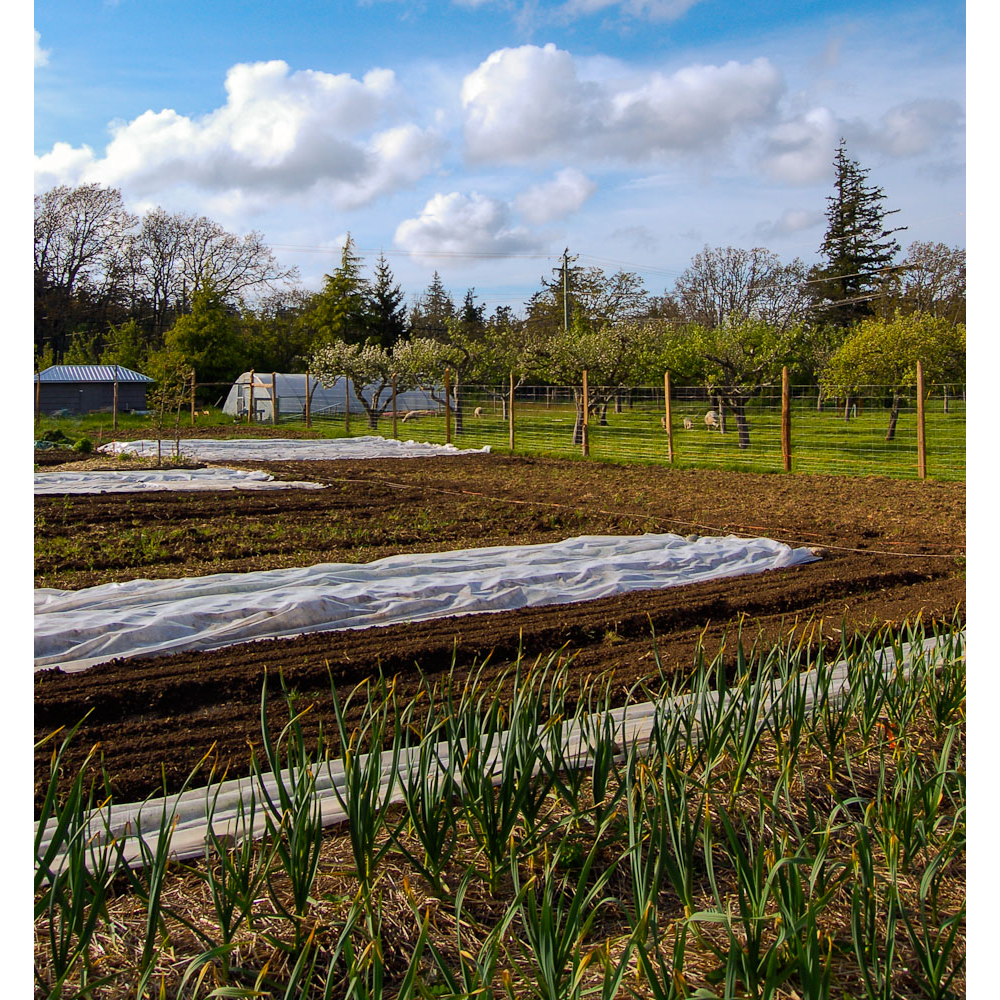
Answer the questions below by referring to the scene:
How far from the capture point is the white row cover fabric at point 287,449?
59.7ft

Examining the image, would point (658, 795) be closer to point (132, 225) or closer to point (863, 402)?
point (863, 402)

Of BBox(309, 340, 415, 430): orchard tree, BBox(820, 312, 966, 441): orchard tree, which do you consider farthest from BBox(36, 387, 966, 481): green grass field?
BBox(309, 340, 415, 430): orchard tree

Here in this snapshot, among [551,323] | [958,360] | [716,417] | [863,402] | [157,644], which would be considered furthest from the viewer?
[551,323]

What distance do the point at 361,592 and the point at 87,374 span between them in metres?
28.9

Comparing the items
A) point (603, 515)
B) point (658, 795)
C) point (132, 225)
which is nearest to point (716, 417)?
point (603, 515)

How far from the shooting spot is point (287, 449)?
20.0 m

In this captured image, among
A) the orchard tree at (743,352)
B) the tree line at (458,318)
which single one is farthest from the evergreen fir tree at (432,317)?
the orchard tree at (743,352)

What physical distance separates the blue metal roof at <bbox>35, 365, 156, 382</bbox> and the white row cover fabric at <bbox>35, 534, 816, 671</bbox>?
85.6 feet

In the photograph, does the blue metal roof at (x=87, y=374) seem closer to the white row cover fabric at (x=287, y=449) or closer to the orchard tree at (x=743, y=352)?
the white row cover fabric at (x=287, y=449)

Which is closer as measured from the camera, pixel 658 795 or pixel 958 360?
pixel 658 795

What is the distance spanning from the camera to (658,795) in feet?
6.73

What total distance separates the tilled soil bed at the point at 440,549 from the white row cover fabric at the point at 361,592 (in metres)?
0.23

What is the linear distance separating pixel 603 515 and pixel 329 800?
720 cm
